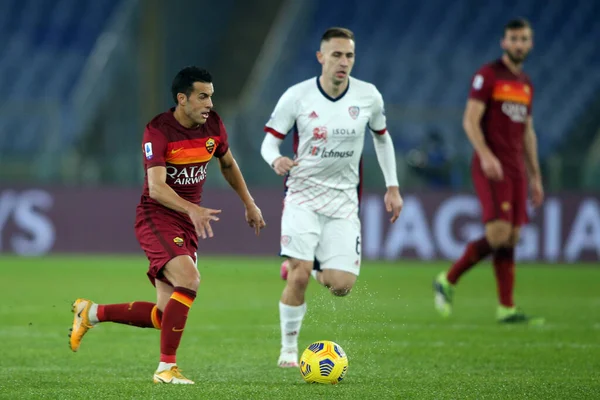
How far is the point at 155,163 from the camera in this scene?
6.54m

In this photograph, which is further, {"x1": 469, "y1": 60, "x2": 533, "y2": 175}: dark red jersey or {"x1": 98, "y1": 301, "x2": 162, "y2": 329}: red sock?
{"x1": 469, "y1": 60, "x2": 533, "y2": 175}: dark red jersey

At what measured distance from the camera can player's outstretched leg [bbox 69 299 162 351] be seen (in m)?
6.94

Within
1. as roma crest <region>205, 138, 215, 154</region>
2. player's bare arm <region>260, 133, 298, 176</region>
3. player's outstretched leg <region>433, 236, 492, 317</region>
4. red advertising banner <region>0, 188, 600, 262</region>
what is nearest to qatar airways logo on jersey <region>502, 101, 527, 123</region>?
player's outstretched leg <region>433, 236, 492, 317</region>

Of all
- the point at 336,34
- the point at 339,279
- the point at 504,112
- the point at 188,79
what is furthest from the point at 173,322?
the point at 504,112

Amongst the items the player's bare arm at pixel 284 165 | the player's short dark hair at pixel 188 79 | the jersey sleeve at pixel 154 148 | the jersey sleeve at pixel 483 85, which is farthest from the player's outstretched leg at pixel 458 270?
the jersey sleeve at pixel 154 148

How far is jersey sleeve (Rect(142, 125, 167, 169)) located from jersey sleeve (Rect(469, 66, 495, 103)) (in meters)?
4.16

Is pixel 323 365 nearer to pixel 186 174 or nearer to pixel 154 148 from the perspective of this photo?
pixel 186 174

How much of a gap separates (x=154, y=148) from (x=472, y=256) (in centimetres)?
441

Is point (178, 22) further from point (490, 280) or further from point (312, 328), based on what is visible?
point (312, 328)

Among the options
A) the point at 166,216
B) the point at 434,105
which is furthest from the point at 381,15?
the point at 166,216

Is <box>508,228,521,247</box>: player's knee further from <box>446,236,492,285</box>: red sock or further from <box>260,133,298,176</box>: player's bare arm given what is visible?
<box>260,133,298,176</box>: player's bare arm

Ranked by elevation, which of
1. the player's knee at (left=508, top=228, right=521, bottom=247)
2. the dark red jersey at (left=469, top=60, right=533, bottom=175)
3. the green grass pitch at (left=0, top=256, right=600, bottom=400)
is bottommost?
the green grass pitch at (left=0, top=256, right=600, bottom=400)

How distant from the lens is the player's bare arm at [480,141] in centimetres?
965

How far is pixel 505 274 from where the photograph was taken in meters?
10.0
